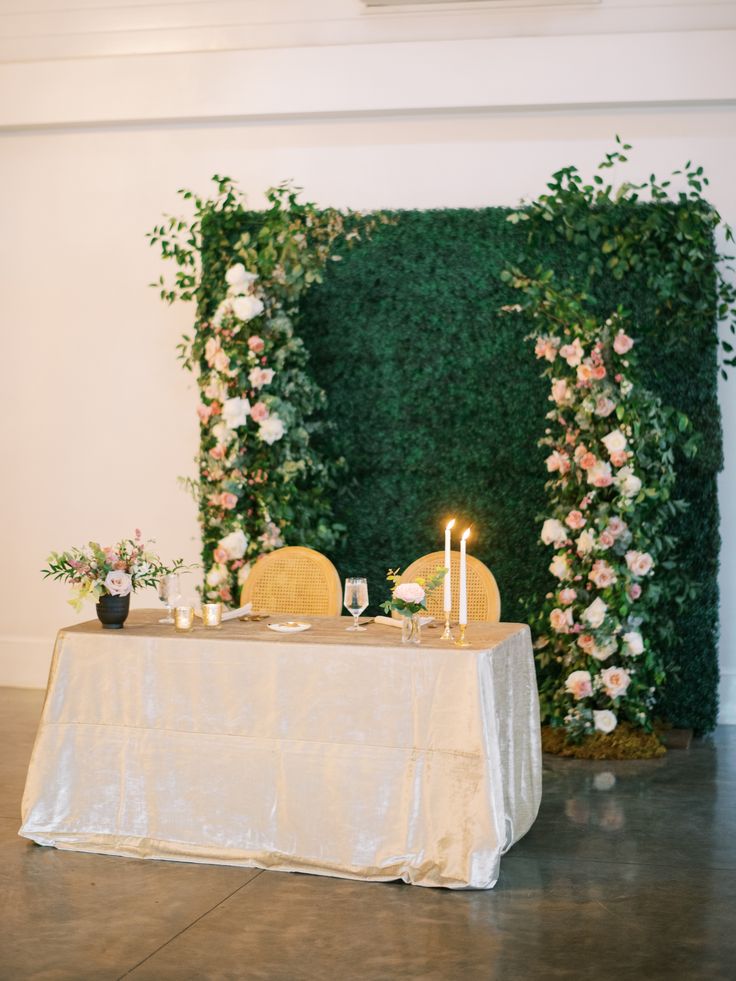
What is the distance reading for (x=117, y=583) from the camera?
157 inches

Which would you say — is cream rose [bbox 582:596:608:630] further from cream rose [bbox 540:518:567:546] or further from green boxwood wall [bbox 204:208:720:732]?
green boxwood wall [bbox 204:208:720:732]

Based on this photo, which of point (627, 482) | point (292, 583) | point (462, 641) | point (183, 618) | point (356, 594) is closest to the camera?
point (462, 641)

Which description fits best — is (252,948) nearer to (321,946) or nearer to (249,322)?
(321,946)

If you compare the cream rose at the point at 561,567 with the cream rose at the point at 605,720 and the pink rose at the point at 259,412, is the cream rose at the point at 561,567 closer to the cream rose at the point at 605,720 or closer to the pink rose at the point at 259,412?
the cream rose at the point at 605,720

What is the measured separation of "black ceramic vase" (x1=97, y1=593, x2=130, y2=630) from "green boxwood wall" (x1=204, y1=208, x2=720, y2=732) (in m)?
2.24

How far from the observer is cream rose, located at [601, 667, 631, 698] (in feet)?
17.7

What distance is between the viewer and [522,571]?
6074mm

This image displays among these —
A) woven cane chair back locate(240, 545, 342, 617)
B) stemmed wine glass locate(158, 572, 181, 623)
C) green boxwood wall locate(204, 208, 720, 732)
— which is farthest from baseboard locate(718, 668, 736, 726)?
stemmed wine glass locate(158, 572, 181, 623)

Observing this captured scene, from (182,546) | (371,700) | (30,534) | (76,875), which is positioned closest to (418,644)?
(371,700)

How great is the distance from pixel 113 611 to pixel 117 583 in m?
0.10

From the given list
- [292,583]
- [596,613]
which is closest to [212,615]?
[292,583]

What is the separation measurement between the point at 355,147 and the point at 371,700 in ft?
12.3

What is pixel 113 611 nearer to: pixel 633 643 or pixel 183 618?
pixel 183 618

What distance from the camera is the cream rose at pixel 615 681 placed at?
17.7 ft
